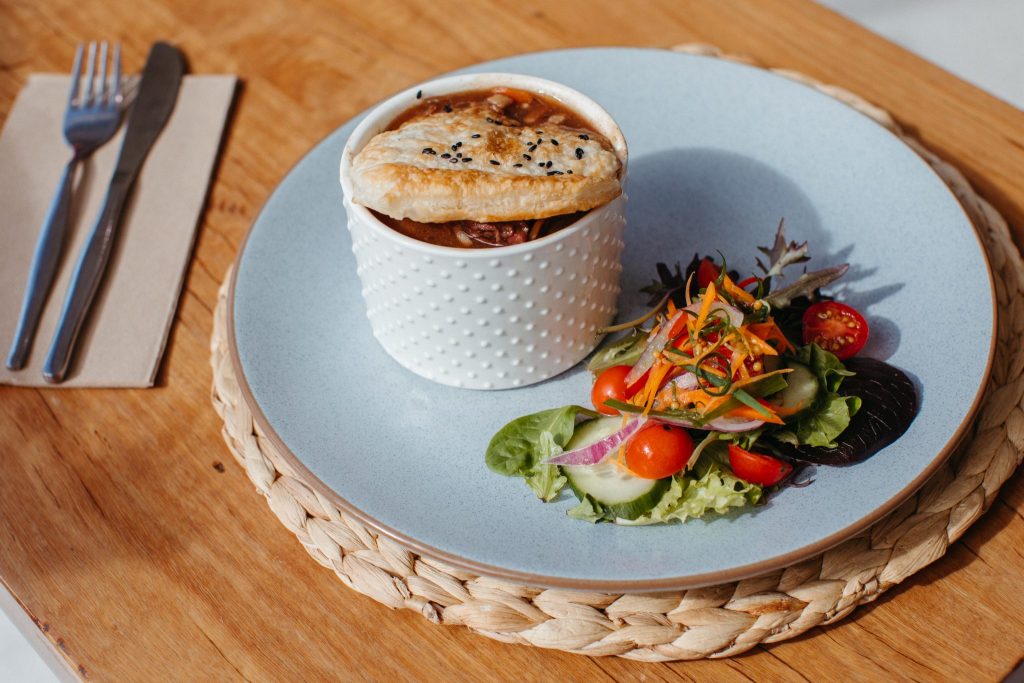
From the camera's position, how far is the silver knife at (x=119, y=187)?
3041mm

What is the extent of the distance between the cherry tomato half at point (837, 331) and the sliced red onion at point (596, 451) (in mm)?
602

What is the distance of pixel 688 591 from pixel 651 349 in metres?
0.62

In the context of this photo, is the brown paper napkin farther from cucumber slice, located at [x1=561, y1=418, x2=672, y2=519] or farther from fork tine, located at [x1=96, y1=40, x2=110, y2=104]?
cucumber slice, located at [x1=561, y1=418, x2=672, y2=519]

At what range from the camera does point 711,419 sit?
7.73 ft

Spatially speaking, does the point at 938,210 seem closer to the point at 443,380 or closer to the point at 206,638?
the point at 443,380

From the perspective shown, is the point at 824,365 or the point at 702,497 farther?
the point at 824,365

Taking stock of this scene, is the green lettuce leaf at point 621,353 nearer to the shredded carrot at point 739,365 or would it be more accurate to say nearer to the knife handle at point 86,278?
the shredded carrot at point 739,365

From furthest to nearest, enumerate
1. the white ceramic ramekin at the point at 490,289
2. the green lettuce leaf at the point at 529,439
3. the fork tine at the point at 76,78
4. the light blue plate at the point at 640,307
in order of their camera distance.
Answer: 1. the fork tine at the point at 76,78
2. the green lettuce leaf at the point at 529,439
3. the white ceramic ramekin at the point at 490,289
4. the light blue plate at the point at 640,307

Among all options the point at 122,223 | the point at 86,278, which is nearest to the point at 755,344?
the point at 86,278

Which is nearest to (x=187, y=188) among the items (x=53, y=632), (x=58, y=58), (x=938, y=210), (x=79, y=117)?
(x=79, y=117)

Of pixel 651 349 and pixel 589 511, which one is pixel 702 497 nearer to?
pixel 589 511

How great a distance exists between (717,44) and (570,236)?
6.26 ft

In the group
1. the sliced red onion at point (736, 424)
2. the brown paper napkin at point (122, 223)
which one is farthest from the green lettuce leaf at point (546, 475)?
the brown paper napkin at point (122, 223)

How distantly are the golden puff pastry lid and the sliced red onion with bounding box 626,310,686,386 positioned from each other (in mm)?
363
